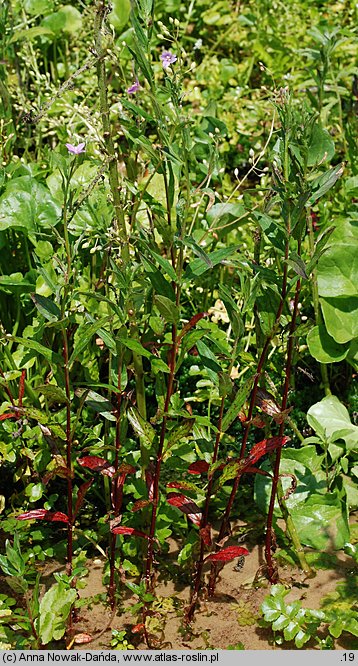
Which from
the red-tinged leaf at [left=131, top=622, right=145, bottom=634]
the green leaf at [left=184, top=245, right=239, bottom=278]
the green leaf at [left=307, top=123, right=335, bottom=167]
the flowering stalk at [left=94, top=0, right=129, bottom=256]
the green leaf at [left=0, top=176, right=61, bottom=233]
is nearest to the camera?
the flowering stalk at [left=94, top=0, right=129, bottom=256]

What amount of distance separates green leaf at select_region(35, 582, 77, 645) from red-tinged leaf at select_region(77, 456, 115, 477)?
0.29m

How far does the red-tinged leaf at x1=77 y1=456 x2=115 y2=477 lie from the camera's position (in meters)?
2.25

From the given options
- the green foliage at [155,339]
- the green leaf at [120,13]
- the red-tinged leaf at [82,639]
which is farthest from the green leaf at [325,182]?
the green leaf at [120,13]

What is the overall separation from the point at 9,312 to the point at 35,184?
1.42ft

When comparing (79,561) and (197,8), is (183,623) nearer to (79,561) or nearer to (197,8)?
(79,561)

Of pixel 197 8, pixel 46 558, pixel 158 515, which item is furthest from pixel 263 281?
pixel 197 8

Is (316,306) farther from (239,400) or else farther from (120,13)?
(120,13)

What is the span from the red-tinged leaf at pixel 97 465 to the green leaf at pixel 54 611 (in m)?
0.29

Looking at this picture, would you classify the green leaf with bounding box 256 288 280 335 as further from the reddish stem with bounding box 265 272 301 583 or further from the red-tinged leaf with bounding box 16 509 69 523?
the red-tinged leaf with bounding box 16 509 69 523

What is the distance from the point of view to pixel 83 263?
9.85 ft

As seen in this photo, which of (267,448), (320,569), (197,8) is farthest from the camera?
(197,8)

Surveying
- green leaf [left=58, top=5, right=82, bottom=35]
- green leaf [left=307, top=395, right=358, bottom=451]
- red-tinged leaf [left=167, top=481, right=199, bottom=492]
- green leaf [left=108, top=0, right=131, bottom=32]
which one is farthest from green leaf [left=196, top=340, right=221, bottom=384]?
green leaf [left=58, top=5, right=82, bottom=35]

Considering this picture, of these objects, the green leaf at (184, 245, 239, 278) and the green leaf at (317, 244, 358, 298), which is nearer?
the green leaf at (184, 245, 239, 278)

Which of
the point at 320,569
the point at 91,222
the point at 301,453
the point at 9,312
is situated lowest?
the point at 320,569
